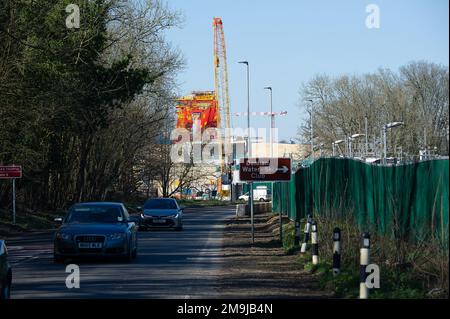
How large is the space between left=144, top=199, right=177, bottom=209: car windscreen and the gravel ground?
31.2 ft

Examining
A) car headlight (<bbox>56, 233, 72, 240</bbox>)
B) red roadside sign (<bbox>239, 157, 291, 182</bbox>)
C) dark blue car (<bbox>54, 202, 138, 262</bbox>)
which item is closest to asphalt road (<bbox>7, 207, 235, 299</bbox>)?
dark blue car (<bbox>54, 202, 138, 262</bbox>)

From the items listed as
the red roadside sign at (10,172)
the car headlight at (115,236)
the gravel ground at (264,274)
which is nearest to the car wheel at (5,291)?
the gravel ground at (264,274)

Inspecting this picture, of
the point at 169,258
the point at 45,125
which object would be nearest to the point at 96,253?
the point at 169,258

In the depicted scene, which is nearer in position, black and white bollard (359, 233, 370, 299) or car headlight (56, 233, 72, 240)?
black and white bollard (359, 233, 370, 299)

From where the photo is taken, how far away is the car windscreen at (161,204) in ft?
132

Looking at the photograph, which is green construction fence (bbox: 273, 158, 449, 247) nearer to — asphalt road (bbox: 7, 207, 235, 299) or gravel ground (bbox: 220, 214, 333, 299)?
gravel ground (bbox: 220, 214, 333, 299)

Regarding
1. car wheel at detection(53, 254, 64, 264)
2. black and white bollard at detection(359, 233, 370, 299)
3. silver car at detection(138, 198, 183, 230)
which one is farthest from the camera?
silver car at detection(138, 198, 183, 230)

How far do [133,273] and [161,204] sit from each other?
2151cm

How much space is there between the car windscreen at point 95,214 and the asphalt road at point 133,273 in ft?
3.25

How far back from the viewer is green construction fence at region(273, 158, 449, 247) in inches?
591

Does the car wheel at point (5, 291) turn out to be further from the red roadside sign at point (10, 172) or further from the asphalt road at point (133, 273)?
the red roadside sign at point (10, 172)

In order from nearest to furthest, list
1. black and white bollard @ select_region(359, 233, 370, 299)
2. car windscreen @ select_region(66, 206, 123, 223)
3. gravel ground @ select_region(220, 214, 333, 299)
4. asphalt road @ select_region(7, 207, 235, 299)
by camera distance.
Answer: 1. black and white bollard @ select_region(359, 233, 370, 299)
2. asphalt road @ select_region(7, 207, 235, 299)
3. gravel ground @ select_region(220, 214, 333, 299)
4. car windscreen @ select_region(66, 206, 123, 223)
